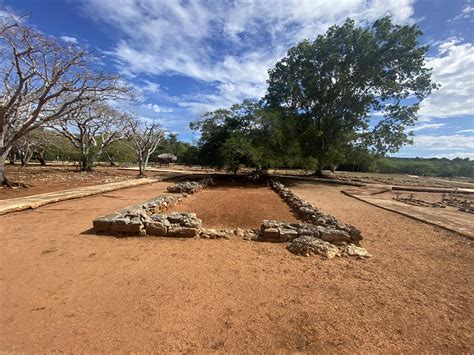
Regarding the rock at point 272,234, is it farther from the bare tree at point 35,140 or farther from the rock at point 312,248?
the bare tree at point 35,140

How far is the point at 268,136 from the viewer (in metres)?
17.1

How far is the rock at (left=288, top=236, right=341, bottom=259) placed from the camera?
15.1 feet

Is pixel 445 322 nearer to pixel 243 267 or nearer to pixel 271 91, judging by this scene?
pixel 243 267

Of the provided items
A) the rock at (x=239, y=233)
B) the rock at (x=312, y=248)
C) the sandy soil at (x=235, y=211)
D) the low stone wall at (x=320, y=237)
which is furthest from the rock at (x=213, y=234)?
the rock at (x=312, y=248)

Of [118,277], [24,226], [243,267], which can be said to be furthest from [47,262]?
[243,267]

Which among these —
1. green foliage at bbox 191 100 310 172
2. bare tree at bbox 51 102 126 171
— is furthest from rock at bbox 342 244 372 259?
bare tree at bbox 51 102 126 171

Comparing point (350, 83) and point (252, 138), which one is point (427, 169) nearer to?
point (350, 83)

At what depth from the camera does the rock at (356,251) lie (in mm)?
4629

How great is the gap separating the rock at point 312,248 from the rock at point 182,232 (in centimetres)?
207

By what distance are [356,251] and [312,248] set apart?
32.8 inches

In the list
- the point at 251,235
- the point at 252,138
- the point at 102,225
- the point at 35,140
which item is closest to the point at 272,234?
the point at 251,235

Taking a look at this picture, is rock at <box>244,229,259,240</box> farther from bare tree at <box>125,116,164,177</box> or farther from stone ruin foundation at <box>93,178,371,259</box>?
bare tree at <box>125,116,164,177</box>

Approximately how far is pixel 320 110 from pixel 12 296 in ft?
71.1

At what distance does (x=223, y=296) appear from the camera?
3.16 metres
